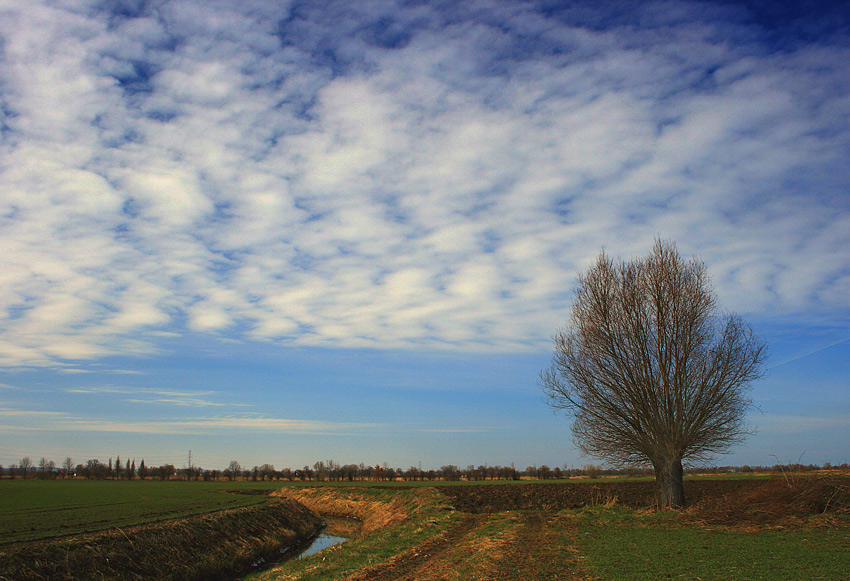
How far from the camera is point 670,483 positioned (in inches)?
869

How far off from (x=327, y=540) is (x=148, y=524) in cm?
1337

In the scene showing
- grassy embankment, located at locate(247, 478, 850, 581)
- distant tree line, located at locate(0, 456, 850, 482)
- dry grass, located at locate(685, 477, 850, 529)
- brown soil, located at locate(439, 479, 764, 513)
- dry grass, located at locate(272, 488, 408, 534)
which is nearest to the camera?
grassy embankment, located at locate(247, 478, 850, 581)

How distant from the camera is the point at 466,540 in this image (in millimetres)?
18031

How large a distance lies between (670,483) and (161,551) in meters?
22.7

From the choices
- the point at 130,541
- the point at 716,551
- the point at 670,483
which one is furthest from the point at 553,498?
the point at 130,541

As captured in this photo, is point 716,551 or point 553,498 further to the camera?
point 553,498

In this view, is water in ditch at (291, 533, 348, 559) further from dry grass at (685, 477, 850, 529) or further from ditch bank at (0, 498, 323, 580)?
dry grass at (685, 477, 850, 529)

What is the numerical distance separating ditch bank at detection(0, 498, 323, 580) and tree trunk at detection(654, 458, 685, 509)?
803 inches

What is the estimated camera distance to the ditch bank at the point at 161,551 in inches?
654

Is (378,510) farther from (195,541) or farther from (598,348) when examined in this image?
(598,348)

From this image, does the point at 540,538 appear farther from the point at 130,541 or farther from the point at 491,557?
the point at 130,541

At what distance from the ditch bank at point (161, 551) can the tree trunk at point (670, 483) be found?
803 inches

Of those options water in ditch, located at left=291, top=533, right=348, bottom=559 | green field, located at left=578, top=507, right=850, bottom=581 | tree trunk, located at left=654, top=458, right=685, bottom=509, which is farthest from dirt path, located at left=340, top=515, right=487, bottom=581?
water in ditch, located at left=291, top=533, right=348, bottom=559

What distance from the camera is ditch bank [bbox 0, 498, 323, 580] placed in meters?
16.6
